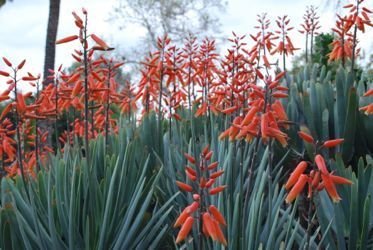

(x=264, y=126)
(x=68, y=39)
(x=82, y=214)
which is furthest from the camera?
(x=82, y=214)

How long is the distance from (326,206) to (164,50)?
5.65 feet

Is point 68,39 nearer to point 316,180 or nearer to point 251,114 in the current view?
point 251,114

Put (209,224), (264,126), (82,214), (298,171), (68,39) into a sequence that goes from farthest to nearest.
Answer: (82,214) → (68,39) → (264,126) → (298,171) → (209,224)

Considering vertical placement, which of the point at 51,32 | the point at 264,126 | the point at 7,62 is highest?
the point at 51,32

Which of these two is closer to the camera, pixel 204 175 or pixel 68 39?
pixel 204 175

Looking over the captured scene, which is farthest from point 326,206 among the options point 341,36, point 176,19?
point 176,19

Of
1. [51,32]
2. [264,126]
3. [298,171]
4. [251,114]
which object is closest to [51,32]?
[51,32]

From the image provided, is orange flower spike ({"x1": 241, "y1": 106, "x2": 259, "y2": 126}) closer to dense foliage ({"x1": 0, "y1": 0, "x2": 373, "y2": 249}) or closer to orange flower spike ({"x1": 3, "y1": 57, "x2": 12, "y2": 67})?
dense foliage ({"x1": 0, "y1": 0, "x2": 373, "y2": 249})

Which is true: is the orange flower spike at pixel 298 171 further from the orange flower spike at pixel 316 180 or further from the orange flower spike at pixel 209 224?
the orange flower spike at pixel 209 224

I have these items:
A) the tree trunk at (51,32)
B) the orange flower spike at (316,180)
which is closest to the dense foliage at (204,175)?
the orange flower spike at (316,180)

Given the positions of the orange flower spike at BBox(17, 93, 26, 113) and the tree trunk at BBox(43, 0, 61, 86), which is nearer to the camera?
the orange flower spike at BBox(17, 93, 26, 113)

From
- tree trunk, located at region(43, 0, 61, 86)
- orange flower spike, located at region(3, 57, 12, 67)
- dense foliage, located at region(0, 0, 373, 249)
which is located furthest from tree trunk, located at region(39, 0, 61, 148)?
orange flower spike, located at region(3, 57, 12, 67)

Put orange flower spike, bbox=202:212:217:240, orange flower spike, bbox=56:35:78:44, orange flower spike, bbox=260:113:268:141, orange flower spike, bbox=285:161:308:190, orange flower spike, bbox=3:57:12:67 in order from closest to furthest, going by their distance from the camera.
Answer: orange flower spike, bbox=202:212:217:240
orange flower spike, bbox=285:161:308:190
orange flower spike, bbox=260:113:268:141
orange flower spike, bbox=56:35:78:44
orange flower spike, bbox=3:57:12:67

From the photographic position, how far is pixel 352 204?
2.40m
